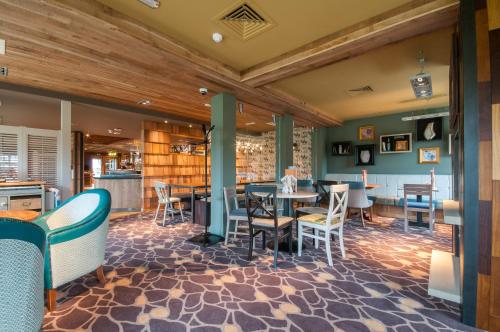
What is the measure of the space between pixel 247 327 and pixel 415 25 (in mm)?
3225

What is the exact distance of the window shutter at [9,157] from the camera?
443cm

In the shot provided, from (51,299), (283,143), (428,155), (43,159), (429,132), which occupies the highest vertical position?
(429,132)

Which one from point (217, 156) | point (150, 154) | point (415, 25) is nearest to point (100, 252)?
point (217, 156)

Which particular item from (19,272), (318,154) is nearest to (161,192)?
(19,272)

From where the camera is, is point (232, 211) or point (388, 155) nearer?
point (232, 211)

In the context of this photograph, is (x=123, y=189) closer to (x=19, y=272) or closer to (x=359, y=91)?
(x=19, y=272)

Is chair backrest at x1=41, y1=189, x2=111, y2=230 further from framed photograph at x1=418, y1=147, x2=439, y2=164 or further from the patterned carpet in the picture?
framed photograph at x1=418, y1=147, x2=439, y2=164

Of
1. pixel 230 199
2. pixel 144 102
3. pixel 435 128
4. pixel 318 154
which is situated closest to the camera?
pixel 230 199

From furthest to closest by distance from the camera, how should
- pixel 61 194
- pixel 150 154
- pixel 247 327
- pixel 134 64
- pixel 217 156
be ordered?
pixel 150 154, pixel 61 194, pixel 217 156, pixel 134 64, pixel 247 327

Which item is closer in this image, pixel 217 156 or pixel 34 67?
pixel 34 67

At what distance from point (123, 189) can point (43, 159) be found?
2063 mm

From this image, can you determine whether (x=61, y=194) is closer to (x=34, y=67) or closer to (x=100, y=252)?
(x=34, y=67)

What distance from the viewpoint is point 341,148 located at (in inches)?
304

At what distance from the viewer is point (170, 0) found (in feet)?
7.22
